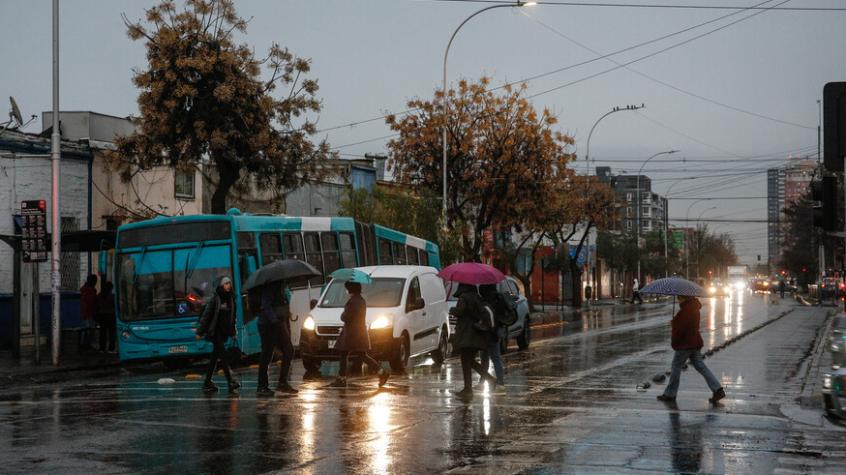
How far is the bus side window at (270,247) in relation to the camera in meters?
23.7

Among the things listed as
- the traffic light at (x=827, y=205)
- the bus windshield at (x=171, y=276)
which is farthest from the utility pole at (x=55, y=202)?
the traffic light at (x=827, y=205)

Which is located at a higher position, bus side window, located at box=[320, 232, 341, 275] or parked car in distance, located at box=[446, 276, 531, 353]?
bus side window, located at box=[320, 232, 341, 275]

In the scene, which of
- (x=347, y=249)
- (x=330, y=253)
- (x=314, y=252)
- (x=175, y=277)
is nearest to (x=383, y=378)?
(x=175, y=277)

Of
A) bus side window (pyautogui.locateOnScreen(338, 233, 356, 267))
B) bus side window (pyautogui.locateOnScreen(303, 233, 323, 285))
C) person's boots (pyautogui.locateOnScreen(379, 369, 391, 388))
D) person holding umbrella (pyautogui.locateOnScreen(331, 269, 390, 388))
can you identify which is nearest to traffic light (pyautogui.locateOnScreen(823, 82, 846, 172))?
person holding umbrella (pyautogui.locateOnScreen(331, 269, 390, 388))

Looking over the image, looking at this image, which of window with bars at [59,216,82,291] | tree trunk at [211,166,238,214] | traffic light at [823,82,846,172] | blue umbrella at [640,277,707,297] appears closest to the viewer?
traffic light at [823,82,846,172]

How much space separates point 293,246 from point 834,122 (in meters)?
14.3

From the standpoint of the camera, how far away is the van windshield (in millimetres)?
20656

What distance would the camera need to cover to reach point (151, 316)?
22516mm

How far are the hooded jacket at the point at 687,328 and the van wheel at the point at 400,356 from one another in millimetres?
6123

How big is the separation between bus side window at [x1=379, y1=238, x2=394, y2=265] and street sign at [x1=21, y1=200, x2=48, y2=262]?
31.5ft

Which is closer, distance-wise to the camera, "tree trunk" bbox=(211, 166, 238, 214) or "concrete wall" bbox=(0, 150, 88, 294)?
"concrete wall" bbox=(0, 150, 88, 294)

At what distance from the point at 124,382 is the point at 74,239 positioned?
7106 mm

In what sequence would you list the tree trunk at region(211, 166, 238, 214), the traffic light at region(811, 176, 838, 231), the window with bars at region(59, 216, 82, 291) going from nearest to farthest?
the traffic light at region(811, 176, 838, 231), the tree trunk at region(211, 166, 238, 214), the window with bars at region(59, 216, 82, 291)

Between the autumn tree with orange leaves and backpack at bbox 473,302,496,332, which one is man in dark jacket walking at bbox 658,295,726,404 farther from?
the autumn tree with orange leaves
